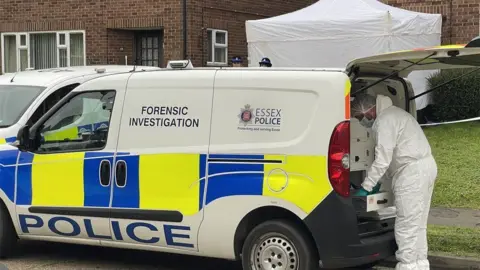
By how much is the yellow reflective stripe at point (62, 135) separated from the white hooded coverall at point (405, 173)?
2916 millimetres

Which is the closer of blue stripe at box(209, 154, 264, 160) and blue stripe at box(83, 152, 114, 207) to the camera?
blue stripe at box(209, 154, 264, 160)

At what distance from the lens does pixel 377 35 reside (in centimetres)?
1367

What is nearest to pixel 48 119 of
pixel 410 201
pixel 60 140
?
pixel 60 140

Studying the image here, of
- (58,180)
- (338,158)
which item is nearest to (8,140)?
(58,180)

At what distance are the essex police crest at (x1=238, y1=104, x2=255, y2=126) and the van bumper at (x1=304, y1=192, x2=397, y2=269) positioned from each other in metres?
0.94

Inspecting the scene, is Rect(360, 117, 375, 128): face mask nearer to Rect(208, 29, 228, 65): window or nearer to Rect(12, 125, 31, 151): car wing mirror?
Rect(12, 125, 31, 151): car wing mirror

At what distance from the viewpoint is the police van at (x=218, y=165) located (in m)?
5.49

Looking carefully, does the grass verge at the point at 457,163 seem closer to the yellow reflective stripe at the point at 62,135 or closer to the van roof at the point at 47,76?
the van roof at the point at 47,76

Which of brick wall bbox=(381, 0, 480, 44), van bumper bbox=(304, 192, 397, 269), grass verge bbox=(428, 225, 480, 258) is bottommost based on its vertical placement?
grass verge bbox=(428, 225, 480, 258)

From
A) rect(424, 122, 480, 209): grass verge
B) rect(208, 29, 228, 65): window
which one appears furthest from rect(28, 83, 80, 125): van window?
rect(208, 29, 228, 65): window

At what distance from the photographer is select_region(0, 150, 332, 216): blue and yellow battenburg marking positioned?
18.2ft

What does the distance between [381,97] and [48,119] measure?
331 cm

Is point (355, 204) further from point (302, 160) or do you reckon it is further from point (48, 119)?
point (48, 119)

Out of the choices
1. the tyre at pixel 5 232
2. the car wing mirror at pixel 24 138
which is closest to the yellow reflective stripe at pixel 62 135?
the car wing mirror at pixel 24 138
